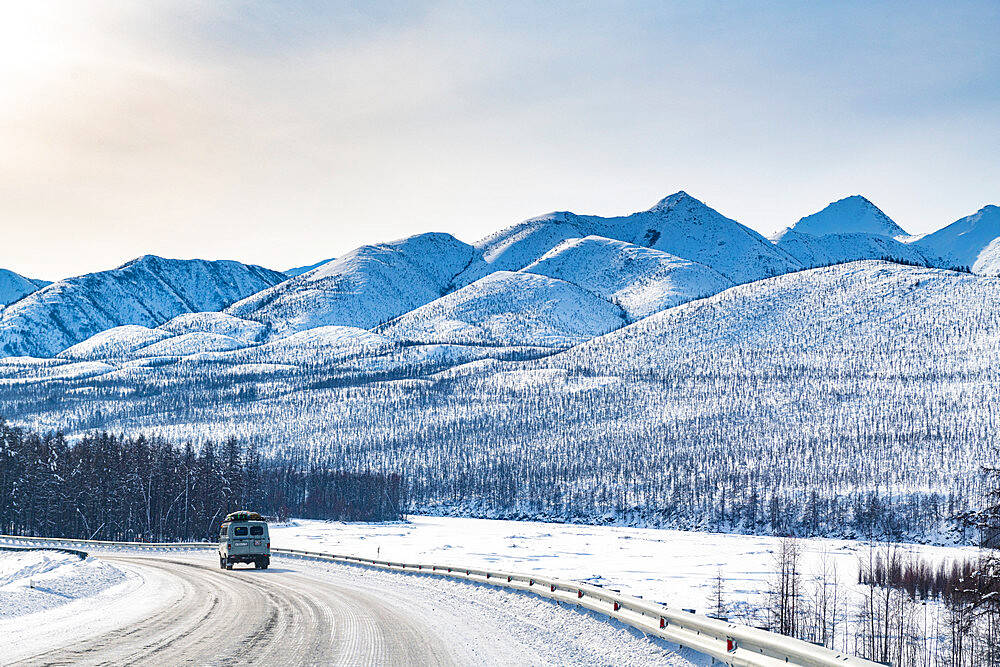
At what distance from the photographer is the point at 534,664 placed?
56.3ft

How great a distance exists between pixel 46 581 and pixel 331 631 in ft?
53.2

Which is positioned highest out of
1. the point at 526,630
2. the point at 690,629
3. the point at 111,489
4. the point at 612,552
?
the point at 690,629

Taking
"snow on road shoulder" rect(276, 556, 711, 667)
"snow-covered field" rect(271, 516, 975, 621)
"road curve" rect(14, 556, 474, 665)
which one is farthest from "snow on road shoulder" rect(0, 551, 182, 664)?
"snow-covered field" rect(271, 516, 975, 621)

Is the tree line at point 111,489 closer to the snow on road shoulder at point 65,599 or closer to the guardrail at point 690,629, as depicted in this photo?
the snow on road shoulder at point 65,599

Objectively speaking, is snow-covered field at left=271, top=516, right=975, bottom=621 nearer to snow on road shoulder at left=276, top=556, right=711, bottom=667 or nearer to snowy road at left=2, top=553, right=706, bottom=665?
snow on road shoulder at left=276, top=556, right=711, bottom=667

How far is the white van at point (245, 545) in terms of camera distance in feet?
161

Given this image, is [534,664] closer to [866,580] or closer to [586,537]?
[866,580]

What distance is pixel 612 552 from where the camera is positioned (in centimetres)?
10519

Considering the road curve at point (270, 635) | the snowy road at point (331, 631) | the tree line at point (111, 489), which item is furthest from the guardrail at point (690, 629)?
the tree line at point (111, 489)

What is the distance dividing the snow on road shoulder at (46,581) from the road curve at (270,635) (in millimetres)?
3486

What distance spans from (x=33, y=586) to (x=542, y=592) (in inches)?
641

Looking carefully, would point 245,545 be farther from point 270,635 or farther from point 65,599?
point 270,635

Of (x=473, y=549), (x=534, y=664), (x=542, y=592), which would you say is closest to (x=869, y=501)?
(x=473, y=549)

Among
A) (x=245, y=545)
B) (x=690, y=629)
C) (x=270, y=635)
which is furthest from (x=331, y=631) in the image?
(x=245, y=545)
